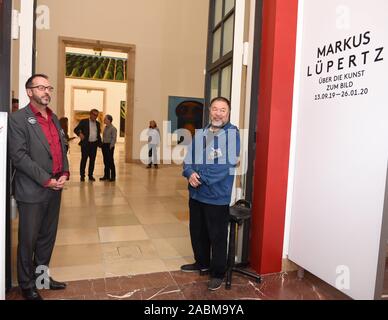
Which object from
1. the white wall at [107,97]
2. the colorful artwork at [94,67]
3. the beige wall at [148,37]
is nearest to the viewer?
the beige wall at [148,37]

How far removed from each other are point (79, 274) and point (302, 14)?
3054 millimetres

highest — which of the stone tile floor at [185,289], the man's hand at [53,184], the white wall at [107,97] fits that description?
the white wall at [107,97]

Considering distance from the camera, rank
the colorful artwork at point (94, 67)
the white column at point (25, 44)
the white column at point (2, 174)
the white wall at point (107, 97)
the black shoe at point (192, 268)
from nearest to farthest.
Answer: the white column at point (2, 174)
the white column at point (25, 44)
the black shoe at point (192, 268)
the colorful artwork at point (94, 67)
the white wall at point (107, 97)

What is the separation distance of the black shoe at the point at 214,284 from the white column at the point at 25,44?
2.07 m

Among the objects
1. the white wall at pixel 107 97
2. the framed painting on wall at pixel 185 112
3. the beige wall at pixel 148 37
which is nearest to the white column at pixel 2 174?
the beige wall at pixel 148 37

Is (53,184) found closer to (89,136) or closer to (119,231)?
(119,231)

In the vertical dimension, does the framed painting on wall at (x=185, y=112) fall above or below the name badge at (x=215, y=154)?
above

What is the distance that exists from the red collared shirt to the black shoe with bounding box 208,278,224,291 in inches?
58.2

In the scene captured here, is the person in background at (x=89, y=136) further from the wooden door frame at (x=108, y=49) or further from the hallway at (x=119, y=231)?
the wooden door frame at (x=108, y=49)

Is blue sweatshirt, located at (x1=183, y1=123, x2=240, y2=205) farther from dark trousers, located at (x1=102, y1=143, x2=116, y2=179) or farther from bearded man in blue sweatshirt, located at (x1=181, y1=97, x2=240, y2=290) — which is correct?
dark trousers, located at (x1=102, y1=143, x2=116, y2=179)

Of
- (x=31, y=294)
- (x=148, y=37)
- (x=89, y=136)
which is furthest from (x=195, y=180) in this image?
(x=148, y=37)

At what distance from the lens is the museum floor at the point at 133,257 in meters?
2.80

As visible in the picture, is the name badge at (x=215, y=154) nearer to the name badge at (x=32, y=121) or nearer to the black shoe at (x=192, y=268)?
the black shoe at (x=192, y=268)

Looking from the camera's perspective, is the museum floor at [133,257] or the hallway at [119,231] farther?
the hallway at [119,231]
